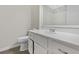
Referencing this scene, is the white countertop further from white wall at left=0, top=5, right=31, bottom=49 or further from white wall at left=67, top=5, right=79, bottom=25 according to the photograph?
white wall at left=0, top=5, right=31, bottom=49

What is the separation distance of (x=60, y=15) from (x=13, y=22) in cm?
103

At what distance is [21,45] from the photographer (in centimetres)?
210

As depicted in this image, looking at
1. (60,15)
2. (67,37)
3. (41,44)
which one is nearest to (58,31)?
(60,15)

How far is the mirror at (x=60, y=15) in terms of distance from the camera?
4.42ft

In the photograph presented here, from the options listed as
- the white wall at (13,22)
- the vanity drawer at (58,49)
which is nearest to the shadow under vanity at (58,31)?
the vanity drawer at (58,49)

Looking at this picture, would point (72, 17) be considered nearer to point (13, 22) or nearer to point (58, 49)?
point (58, 49)

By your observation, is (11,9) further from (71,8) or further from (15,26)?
(71,8)

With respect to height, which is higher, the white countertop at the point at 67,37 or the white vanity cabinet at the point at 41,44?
the white countertop at the point at 67,37

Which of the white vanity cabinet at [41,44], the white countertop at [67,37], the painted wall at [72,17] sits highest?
the painted wall at [72,17]

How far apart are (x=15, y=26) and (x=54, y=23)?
2.82 ft

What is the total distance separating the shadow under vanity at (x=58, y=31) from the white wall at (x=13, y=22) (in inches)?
13.9

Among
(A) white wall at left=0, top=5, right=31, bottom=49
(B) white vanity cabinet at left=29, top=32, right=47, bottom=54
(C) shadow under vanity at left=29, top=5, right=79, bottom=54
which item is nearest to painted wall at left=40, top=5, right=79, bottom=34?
(C) shadow under vanity at left=29, top=5, right=79, bottom=54

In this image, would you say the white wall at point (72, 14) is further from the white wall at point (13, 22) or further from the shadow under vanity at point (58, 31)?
the white wall at point (13, 22)

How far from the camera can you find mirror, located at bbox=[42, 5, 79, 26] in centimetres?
135
